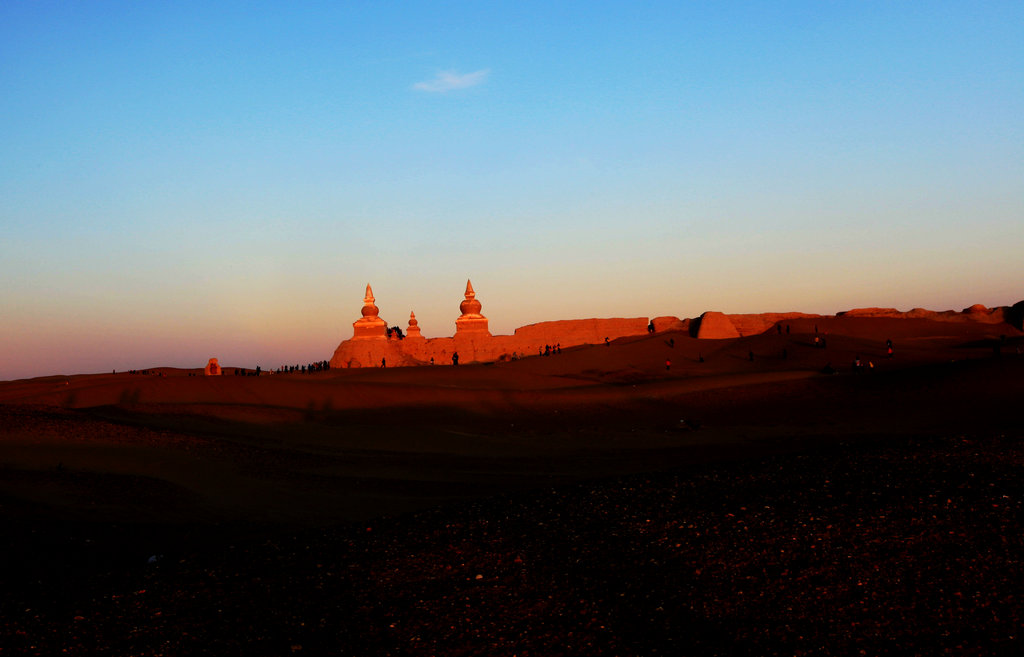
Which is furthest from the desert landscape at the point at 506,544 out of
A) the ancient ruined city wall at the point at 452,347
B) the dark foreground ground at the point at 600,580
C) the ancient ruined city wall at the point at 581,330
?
the ancient ruined city wall at the point at 581,330

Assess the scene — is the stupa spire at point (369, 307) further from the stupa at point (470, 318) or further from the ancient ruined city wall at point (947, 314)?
the ancient ruined city wall at point (947, 314)

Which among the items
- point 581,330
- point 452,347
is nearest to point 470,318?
point 452,347

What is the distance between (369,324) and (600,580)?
4849cm

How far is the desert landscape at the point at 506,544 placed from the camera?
242 inches

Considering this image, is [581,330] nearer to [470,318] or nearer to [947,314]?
[470,318]

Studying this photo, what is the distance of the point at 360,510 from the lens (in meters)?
12.7

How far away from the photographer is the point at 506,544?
8.27m

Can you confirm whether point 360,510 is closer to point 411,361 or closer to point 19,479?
point 19,479

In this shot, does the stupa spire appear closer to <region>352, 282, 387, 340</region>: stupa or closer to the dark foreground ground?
<region>352, 282, 387, 340</region>: stupa

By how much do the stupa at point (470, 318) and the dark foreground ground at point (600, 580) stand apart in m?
45.9

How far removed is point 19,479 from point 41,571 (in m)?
6.00

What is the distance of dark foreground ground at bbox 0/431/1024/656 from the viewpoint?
598 centimetres

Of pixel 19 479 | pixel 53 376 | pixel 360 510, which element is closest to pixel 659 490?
pixel 360 510

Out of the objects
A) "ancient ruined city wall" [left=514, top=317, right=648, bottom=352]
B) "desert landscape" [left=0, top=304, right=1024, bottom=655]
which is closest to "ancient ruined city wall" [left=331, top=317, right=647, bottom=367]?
"ancient ruined city wall" [left=514, top=317, right=648, bottom=352]
